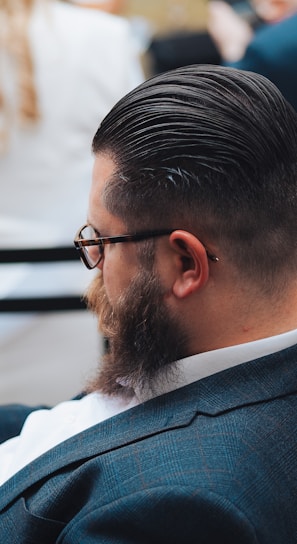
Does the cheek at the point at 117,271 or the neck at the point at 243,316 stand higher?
the cheek at the point at 117,271

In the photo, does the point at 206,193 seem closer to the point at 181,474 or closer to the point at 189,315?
Result: the point at 189,315

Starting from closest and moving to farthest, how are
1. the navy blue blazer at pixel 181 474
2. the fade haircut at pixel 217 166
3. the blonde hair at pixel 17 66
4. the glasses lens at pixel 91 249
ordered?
the navy blue blazer at pixel 181 474
the fade haircut at pixel 217 166
the glasses lens at pixel 91 249
the blonde hair at pixel 17 66

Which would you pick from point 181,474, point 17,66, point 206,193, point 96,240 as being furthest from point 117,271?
point 17,66

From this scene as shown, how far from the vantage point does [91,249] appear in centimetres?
132

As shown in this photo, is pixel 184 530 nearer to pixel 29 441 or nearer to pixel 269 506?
pixel 269 506

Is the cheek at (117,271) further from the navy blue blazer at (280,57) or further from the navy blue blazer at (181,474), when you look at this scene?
the navy blue blazer at (280,57)

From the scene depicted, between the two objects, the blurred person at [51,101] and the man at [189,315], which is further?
the blurred person at [51,101]

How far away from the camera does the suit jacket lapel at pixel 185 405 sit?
1.16 meters

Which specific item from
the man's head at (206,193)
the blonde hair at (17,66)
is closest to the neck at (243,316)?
the man's head at (206,193)

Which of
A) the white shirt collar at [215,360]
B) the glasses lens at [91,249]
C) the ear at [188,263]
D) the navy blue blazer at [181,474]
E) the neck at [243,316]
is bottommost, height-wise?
the navy blue blazer at [181,474]

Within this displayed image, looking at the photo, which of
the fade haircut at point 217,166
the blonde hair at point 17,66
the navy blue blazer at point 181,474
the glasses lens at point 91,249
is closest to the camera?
the navy blue blazer at point 181,474

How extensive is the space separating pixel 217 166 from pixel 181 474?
0.44 meters

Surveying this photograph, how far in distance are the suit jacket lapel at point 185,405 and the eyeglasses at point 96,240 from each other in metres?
0.18

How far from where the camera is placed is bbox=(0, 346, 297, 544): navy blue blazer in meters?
1.03
